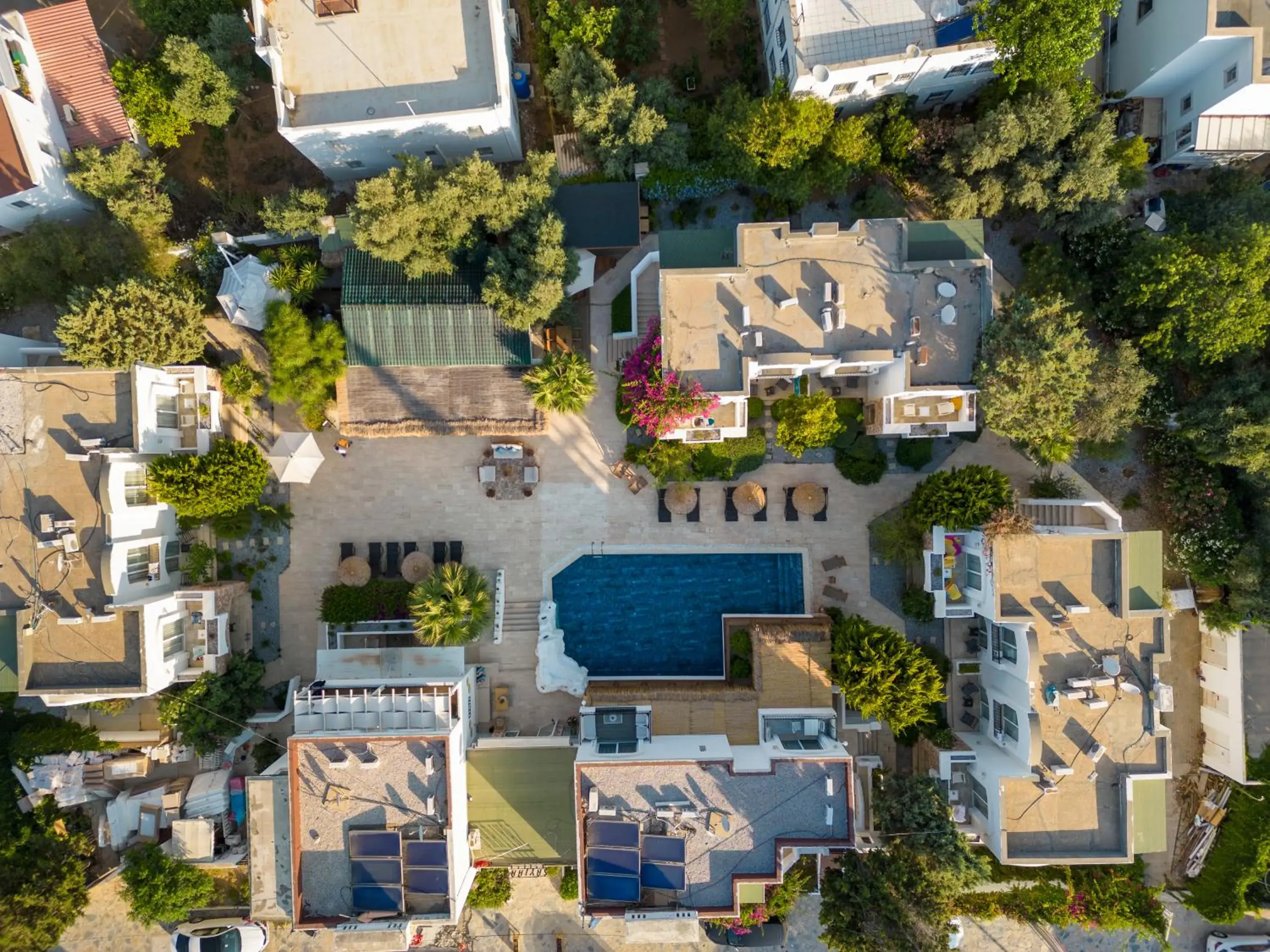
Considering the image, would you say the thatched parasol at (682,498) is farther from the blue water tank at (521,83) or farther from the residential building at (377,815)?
the blue water tank at (521,83)

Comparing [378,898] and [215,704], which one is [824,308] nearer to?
[378,898]

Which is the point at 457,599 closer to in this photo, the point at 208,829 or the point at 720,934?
the point at 208,829

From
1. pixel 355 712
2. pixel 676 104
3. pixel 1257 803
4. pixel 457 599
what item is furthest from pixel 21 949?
pixel 1257 803

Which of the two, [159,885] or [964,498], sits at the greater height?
[964,498]

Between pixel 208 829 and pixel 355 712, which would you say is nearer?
pixel 355 712

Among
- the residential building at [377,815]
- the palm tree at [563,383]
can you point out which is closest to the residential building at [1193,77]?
the palm tree at [563,383]

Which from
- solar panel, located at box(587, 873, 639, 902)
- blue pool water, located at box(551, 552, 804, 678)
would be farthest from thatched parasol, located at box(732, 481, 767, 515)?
solar panel, located at box(587, 873, 639, 902)

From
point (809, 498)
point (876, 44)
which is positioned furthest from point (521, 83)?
point (809, 498)
